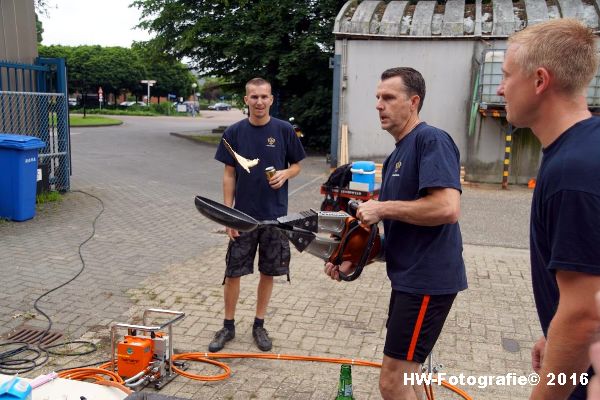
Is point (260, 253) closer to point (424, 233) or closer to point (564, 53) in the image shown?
point (424, 233)

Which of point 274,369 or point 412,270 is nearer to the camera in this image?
point 412,270

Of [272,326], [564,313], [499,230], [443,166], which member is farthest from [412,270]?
[499,230]

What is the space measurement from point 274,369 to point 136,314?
5.57ft

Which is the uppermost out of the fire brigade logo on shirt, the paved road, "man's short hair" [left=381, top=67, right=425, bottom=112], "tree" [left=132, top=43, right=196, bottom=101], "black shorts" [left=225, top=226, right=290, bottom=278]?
"tree" [left=132, top=43, right=196, bottom=101]

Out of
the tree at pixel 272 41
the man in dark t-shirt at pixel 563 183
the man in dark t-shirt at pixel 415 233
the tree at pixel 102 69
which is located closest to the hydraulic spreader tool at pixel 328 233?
the man in dark t-shirt at pixel 415 233

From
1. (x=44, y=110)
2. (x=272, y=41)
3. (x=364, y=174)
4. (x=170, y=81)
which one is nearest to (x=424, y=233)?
(x=364, y=174)

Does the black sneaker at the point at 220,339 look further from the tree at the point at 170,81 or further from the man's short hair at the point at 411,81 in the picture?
the tree at the point at 170,81

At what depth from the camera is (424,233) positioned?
2863 mm

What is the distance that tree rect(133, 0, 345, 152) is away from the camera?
721 inches

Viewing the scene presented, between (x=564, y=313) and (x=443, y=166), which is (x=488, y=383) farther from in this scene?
(x=564, y=313)

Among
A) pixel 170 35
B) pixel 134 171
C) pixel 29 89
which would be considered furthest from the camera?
pixel 170 35

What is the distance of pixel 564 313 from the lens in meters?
1.83

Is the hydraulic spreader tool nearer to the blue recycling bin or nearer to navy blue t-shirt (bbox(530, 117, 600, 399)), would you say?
navy blue t-shirt (bbox(530, 117, 600, 399))

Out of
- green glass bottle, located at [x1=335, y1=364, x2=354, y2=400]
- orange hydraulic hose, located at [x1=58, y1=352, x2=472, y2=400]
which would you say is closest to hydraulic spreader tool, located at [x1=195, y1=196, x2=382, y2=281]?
green glass bottle, located at [x1=335, y1=364, x2=354, y2=400]
